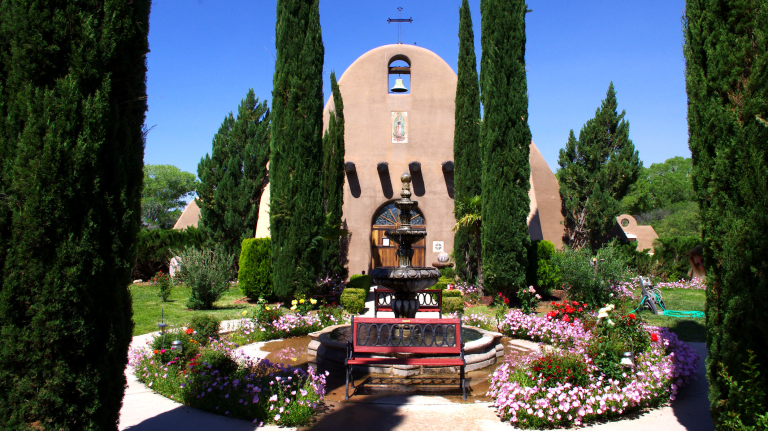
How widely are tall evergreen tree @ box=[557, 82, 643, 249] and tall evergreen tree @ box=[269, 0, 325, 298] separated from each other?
8827 mm

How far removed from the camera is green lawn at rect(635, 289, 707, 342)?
8609 millimetres

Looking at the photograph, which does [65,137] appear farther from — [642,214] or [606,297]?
[642,214]

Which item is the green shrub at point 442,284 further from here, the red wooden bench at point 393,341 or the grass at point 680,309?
the red wooden bench at point 393,341

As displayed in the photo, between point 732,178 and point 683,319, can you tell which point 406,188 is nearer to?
point 732,178

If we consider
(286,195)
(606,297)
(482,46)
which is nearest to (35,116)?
(286,195)

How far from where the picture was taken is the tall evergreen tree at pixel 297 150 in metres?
11.3

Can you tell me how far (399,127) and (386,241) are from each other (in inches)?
154

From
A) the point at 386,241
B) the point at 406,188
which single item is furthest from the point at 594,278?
the point at 386,241

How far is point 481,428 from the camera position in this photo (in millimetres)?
4297

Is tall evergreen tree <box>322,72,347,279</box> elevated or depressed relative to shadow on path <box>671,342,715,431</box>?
elevated

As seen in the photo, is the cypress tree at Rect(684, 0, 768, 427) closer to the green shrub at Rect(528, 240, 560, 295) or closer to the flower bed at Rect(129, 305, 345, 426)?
the flower bed at Rect(129, 305, 345, 426)

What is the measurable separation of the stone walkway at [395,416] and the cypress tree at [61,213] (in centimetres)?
114

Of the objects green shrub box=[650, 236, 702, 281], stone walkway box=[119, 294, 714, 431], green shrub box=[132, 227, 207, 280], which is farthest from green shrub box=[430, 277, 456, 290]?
green shrub box=[132, 227, 207, 280]

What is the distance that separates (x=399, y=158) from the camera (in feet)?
51.7
